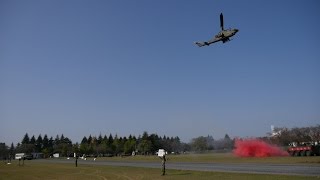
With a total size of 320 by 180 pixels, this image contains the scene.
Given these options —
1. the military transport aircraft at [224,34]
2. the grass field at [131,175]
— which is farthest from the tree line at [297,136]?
the military transport aircraft at [224,34]

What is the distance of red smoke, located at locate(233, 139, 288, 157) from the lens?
79.8 m

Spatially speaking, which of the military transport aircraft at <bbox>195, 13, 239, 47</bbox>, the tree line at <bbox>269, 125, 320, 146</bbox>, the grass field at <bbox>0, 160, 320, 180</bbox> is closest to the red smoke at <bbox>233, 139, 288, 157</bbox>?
the grass field at <bbox>0, 160, 320, 180</bbox>

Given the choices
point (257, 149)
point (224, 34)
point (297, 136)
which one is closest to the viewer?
point (224, 34)

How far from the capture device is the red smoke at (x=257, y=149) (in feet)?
262

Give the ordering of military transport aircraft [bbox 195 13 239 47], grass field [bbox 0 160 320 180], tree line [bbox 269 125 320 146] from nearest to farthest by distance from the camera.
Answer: military transport aircraft [bbox 195 13 239 47], grass field [bbox 0 160 320 180], tree line [bbox 269 125 320 146]

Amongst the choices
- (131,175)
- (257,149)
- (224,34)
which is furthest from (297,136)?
(224,34)

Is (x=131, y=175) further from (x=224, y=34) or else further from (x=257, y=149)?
(x=257, y=149)

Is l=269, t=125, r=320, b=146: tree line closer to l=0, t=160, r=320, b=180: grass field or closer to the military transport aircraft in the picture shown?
l=0, t=160, r=320, b=180: grass field

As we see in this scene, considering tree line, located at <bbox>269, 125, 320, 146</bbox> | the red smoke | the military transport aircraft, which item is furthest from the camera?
tree line, located at <bbox>269, 125, 320, 146</bbox>

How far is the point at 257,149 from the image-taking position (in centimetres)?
8100

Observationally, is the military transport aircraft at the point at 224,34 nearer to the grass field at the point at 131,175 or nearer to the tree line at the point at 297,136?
the grass field at the point at 131,175

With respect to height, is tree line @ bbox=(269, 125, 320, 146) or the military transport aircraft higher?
the military transport aircraft

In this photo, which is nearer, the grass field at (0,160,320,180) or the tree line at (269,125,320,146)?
the grass field at (0,160,320,180)

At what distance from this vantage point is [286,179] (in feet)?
92.3
